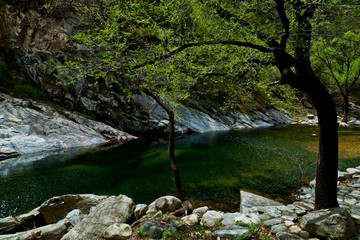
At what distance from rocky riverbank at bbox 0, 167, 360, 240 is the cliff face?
22.5 m

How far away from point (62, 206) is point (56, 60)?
2766 cm

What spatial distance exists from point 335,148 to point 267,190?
616cm

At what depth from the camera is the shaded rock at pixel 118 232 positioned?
197 inches

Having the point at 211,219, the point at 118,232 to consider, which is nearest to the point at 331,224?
the point at 211,219

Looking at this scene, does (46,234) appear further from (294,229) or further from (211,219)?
(294,229)

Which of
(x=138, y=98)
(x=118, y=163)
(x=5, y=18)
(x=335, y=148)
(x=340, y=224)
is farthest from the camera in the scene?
(x=138, y=98)

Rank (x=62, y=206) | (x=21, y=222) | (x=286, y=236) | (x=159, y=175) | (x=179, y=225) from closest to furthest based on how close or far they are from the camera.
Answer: (x=286, y=236)
(x=179, y=225)
(x=21, y=222)
(x=62, y=206)
(x=159, y=175)

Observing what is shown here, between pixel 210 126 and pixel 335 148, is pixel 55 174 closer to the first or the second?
pixel 335 148

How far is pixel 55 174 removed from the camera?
13.9m

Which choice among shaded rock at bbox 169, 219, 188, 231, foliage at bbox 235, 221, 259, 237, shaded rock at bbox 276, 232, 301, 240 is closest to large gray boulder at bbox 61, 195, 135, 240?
shaded rock at bbox 169, 219, 188, 231

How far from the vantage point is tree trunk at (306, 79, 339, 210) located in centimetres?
532

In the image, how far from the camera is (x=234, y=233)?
15.6 ft

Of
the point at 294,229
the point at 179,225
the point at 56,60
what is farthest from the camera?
the point at 56,60

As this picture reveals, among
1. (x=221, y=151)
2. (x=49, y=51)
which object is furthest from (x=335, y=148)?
(x=49, y=51)
